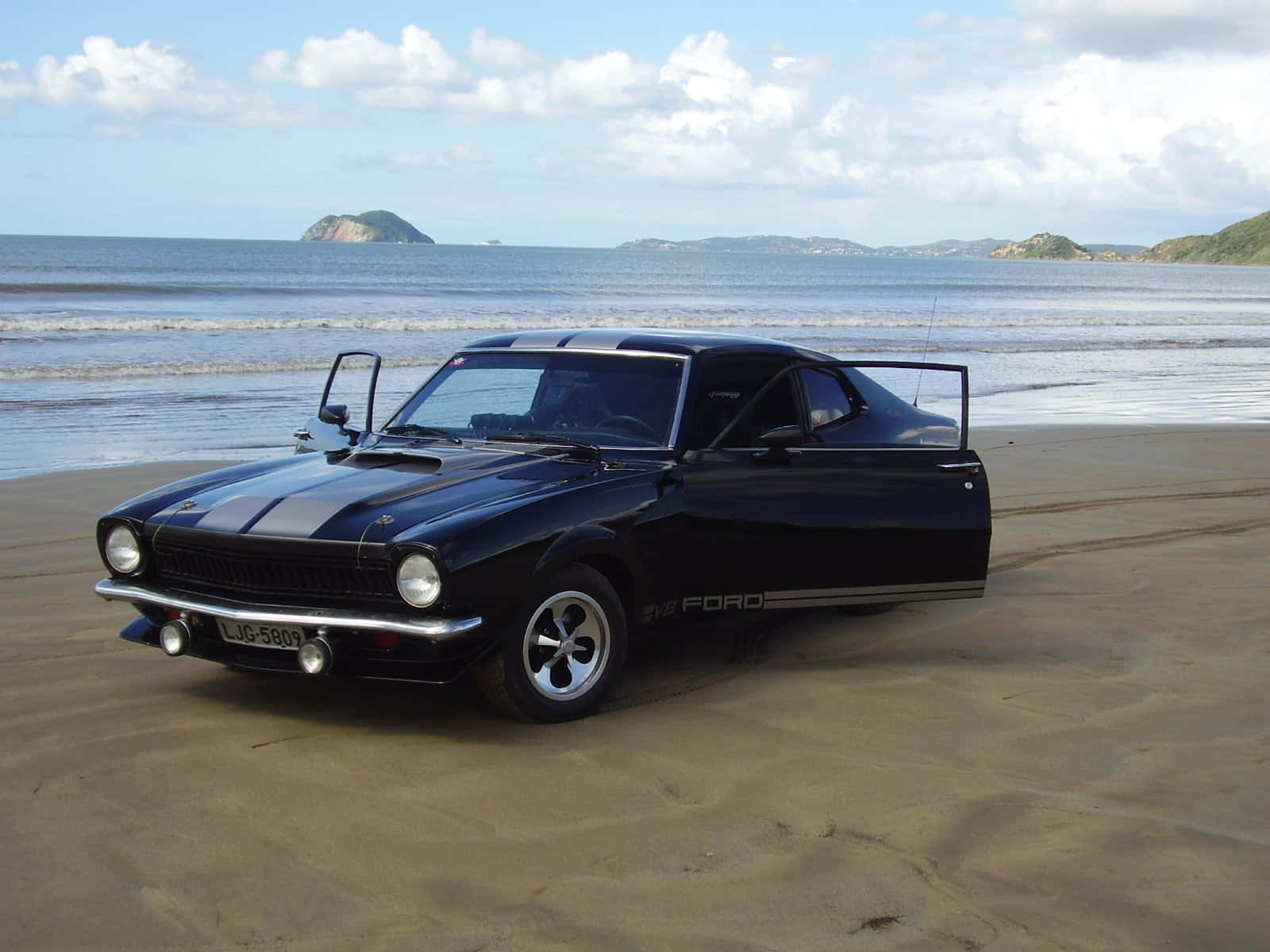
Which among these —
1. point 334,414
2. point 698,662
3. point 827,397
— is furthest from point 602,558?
point 334,414

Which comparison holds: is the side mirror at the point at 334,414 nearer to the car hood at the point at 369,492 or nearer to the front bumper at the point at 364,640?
the car hood at the point at 369,492

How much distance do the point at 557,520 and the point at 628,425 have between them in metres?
1.03

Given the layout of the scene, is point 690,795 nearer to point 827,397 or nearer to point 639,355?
point 639,355

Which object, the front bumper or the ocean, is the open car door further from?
the ocean

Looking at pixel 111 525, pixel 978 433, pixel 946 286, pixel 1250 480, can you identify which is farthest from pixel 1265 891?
pixel 946 286

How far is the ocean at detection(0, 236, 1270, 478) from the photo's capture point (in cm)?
1705

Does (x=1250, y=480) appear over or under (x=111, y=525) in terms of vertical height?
under

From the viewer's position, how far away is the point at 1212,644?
6.81 m

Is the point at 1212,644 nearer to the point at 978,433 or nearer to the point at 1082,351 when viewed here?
the point at 978,433

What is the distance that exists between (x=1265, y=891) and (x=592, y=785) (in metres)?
2.10

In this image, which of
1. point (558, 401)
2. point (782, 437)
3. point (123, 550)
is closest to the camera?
point (123, 550)

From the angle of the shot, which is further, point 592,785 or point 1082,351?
point 1082,351

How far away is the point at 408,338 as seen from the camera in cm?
3250

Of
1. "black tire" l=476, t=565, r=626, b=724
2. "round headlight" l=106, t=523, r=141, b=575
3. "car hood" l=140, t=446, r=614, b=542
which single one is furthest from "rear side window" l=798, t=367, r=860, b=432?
"round headlight" l=106, t=523, r=141, b=575
